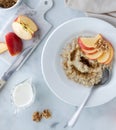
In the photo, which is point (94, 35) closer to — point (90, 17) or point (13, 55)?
point (90, 17)

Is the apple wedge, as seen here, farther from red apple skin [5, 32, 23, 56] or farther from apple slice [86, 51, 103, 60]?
apple slice [86, 51, 103, 60]

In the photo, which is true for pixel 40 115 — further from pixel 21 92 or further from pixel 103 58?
pixel 103 58

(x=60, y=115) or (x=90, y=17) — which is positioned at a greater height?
(x=90, y=17)

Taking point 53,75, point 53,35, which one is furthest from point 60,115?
point 53,35

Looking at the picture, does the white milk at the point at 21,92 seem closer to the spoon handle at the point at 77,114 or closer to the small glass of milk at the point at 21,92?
the small glass of milk at the point at 21,92

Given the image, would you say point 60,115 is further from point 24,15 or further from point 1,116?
point 24,15

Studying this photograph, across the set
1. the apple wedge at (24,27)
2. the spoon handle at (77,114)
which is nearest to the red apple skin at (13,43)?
the apple wedge at (24,27)

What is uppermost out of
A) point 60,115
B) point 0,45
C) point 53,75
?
point 0,45
